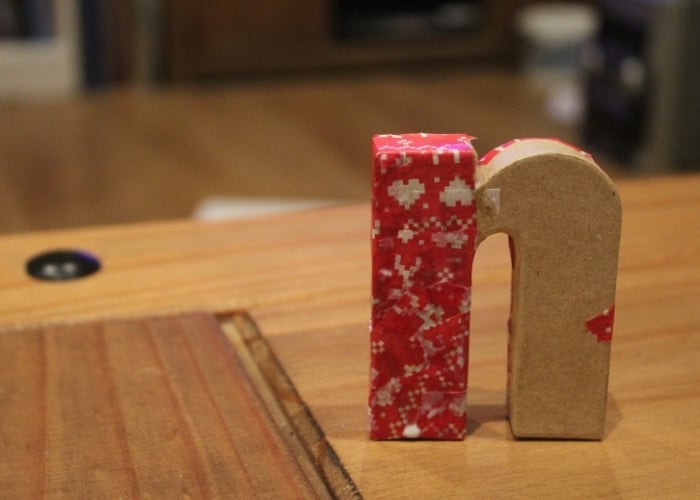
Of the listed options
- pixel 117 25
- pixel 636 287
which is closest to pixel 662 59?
pixel 117 25

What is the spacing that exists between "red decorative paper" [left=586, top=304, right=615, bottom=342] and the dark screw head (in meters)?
0.50

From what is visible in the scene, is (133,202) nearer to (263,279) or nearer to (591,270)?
(263,279)

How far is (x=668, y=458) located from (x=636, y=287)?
28 centimetres

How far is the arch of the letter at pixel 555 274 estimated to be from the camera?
0.66m

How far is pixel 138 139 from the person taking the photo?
11.0 feet

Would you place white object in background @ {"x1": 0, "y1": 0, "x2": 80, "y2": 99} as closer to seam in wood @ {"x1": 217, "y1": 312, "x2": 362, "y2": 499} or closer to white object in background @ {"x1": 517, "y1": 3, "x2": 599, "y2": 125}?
white object in background @ {"x1": 517, "y1": 3, "x2": 599, "y2": 125}

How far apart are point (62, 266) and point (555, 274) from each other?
511mm

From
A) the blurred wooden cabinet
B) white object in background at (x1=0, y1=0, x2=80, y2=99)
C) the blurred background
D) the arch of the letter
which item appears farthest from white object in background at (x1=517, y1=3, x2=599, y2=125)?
the arch of the letter

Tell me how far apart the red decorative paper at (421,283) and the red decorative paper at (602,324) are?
0.27ft

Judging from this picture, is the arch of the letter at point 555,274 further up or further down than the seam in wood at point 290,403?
further up

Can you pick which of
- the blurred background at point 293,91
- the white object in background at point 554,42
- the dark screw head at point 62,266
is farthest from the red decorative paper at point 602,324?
the white object in background at point 554,42

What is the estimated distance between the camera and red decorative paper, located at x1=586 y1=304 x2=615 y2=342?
69cm

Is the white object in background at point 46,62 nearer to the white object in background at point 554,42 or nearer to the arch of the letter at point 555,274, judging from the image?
the white object in background at point 554,42

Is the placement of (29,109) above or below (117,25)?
below
